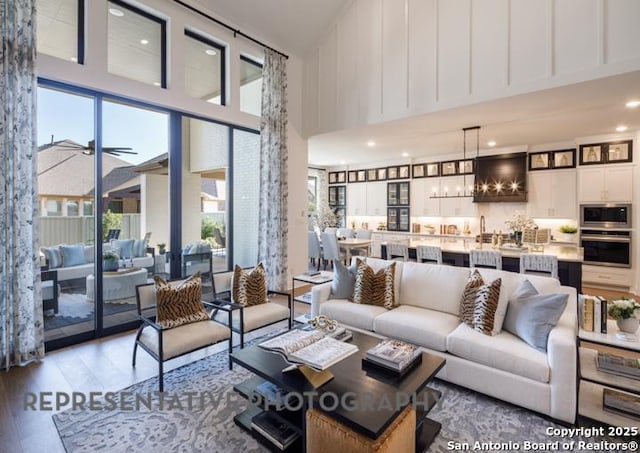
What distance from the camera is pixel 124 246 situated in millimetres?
4008

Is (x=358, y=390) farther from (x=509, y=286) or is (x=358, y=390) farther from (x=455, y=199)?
(x=455, y=199)

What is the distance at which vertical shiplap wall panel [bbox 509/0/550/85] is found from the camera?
12.4 ft

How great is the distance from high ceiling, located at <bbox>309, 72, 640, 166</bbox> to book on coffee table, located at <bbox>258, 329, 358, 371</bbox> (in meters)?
3.86

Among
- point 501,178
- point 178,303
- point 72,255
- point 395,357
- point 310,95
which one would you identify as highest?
point 310,95

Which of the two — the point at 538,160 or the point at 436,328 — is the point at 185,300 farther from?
the point at 538,160

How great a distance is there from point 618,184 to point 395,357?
6393 mm

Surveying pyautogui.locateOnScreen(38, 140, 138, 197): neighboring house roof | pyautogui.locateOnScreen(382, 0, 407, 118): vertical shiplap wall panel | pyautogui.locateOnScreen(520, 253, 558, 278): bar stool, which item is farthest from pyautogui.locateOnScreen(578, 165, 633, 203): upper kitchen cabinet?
pyautogui.locateOnScreen(38, 140, 138, 197): neighboring house roof

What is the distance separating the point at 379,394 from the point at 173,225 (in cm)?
367

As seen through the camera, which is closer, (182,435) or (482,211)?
(182,435)

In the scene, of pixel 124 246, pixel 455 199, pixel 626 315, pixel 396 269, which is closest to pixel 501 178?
pixel 455 199

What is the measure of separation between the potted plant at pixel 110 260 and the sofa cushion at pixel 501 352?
3.86 meters

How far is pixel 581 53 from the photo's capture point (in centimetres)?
359

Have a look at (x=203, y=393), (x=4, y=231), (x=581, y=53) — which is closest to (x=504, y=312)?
(x=203, y=393)

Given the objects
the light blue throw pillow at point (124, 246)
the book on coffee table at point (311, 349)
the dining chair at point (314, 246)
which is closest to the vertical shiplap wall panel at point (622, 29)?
the book on coffee table at point (311, 349)
